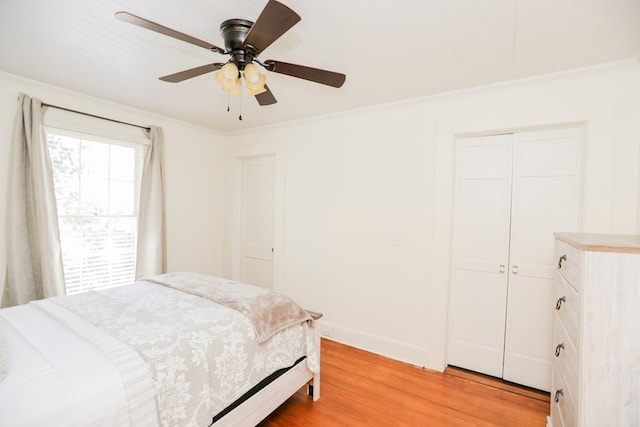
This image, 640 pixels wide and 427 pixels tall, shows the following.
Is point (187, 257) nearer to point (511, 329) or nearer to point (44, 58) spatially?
point (44, 58)

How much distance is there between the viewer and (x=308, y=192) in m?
3.38

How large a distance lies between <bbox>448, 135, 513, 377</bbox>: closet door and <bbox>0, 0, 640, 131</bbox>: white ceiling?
0.65 m

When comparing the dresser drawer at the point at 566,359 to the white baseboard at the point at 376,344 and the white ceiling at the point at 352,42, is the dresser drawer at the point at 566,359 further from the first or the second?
the white ceiling at the point at 352,42

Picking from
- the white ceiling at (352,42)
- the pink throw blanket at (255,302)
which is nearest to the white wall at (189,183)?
the white ceiling at (352,42)

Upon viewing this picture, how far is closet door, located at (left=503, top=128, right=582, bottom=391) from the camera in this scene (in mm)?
2209

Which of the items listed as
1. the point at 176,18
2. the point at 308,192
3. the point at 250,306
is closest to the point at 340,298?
the point at 308,192

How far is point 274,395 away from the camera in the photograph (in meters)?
1.82

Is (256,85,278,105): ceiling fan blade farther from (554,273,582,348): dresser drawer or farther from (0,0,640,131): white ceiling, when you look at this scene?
(554,273,582,348): dresser drawer

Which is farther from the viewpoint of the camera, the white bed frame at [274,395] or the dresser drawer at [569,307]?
the white bed frame at [274,395]

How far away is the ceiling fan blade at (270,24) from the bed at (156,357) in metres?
1.49

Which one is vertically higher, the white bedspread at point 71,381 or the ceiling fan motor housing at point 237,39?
the ceiling fan motor housing at point 237,39

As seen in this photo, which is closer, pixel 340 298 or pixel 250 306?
pixel 250 306

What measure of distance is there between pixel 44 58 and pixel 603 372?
3.75m

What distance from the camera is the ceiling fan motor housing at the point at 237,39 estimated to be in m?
1.49
